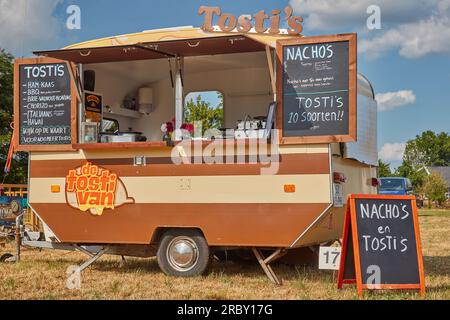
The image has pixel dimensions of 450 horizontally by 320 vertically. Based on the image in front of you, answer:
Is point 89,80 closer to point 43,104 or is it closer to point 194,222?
point 43,104

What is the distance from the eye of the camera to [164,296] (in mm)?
7230

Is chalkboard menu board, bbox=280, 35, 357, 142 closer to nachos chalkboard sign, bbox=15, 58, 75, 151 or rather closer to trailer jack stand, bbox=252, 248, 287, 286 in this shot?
trailer jack stand, bbox=252, 248, 287, 286

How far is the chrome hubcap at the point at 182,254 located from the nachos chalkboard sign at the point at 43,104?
1854 millimetres

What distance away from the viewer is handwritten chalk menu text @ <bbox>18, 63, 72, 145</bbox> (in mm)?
8953

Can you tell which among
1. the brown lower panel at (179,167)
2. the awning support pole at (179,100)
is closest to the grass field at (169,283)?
the brown lower panel at (179,167)

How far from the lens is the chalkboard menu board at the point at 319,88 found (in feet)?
25.2

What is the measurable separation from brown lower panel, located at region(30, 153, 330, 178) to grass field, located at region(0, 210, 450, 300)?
4.12 feet

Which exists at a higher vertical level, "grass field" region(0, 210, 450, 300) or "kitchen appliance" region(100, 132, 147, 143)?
"kitchen appliance" region(100, 132, 147, 143)

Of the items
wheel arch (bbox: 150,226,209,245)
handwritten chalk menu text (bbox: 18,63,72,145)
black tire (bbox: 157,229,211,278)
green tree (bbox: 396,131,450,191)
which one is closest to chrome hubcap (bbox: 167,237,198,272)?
black tire (bbox: 157,229,211,278)

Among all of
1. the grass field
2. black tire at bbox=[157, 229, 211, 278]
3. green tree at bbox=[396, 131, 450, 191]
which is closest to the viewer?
the grass field

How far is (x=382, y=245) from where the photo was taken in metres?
7.16

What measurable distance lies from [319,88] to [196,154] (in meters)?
1.63
